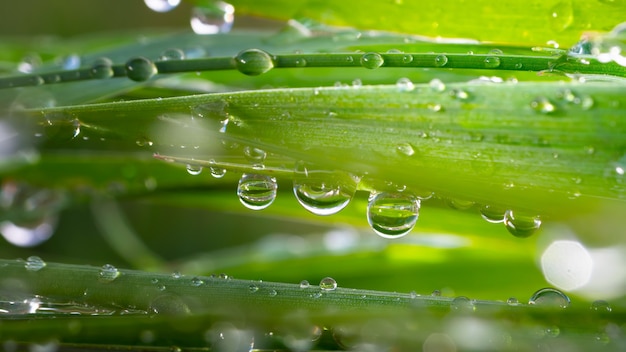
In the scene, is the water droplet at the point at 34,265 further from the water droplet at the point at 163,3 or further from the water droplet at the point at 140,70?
the water droplet at the point at 163,3

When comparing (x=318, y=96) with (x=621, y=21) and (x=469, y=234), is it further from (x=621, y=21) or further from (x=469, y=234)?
(x=469, y=234)

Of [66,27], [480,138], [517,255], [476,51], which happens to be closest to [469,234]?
[517,255]

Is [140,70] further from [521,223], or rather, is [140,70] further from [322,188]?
[521,223]

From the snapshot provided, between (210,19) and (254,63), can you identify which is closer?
(254,63)

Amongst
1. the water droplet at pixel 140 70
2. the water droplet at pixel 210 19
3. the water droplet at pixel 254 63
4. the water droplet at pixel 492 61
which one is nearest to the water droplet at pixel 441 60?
the water droplet at pixel 492 61

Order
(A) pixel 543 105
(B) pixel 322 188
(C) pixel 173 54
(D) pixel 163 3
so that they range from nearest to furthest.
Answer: (A) pixel 543 105, (B) pixel 322 188, (C) pixel 173 54, (D) pixel 163 3

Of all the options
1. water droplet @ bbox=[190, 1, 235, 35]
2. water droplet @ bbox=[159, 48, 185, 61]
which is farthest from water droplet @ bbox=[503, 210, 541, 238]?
water droplet @ bbox=[190, 1, 235, 35]

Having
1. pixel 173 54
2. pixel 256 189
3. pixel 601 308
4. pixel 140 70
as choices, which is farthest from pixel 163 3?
pixel 601 308
